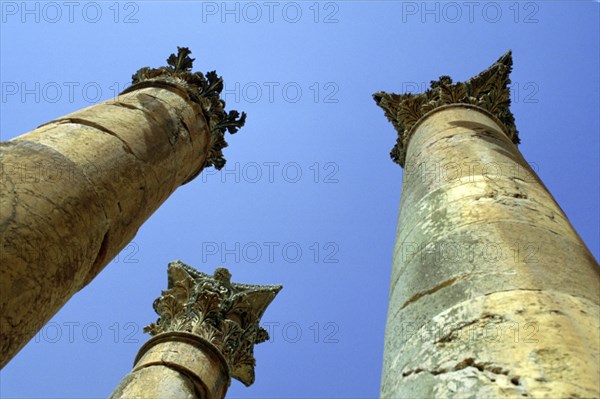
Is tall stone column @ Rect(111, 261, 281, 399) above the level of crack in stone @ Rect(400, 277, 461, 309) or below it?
above

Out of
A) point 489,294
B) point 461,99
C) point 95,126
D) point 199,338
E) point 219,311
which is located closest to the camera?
point 489,294

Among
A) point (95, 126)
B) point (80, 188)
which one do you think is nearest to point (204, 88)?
point (95, 126)

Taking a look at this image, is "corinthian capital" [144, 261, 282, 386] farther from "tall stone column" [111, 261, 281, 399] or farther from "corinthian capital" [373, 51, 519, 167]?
"corinthian capital" [373, 51, 519, 167]

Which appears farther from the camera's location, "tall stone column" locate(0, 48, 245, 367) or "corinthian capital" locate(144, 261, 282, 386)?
"corinthian capital" locate(144, 261, 282, 386)

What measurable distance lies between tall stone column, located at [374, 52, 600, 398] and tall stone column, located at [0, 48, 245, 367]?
3079 mm

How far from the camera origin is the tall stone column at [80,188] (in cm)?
525

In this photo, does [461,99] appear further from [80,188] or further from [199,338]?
[80,188]

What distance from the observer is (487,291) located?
4312mm

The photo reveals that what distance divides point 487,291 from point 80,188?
417 cm

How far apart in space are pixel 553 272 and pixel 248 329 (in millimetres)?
9031

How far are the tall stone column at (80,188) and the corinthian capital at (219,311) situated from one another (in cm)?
278

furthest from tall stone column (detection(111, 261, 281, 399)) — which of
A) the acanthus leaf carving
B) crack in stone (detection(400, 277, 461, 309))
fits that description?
crack in stone (detection(400, 277, 461, 309))

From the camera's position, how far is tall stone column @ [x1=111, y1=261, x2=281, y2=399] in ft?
34.1

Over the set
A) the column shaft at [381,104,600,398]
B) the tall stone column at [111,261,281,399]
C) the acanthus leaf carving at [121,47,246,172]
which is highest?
the acanthus leaf carving at [121,47,246,172]
